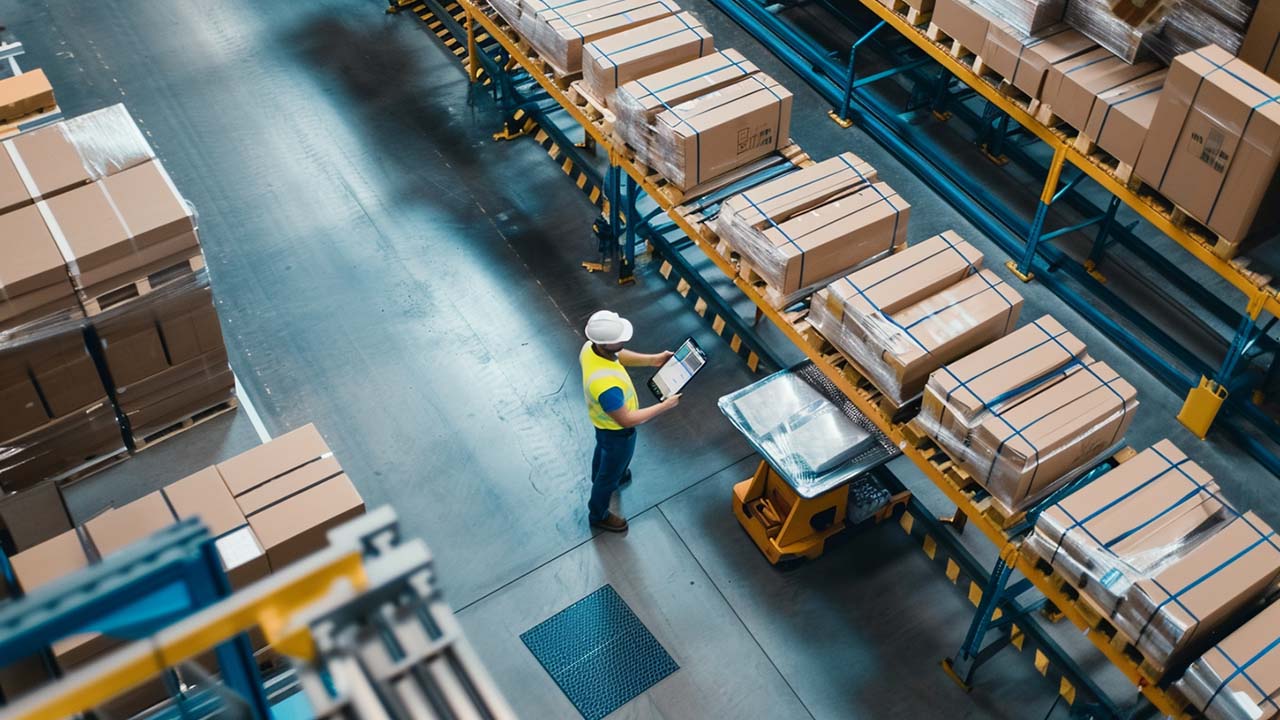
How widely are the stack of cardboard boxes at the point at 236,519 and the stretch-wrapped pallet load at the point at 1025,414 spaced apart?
139 inches

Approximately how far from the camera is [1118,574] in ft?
20.3

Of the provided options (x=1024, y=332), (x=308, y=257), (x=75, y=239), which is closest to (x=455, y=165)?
(x=308, y=257)

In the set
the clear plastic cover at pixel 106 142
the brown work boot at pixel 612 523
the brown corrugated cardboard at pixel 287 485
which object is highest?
the clear plastic cover at pixel 106 142

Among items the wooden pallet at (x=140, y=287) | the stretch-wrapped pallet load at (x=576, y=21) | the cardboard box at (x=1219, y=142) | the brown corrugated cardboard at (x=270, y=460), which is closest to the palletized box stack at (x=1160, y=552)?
the cardboard box at (x=1219, y=142)

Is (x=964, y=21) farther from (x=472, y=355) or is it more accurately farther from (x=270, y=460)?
(x=270, y=460)

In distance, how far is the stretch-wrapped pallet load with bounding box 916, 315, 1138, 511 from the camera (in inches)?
263

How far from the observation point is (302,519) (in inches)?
273

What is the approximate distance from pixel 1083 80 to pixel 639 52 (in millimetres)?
3320

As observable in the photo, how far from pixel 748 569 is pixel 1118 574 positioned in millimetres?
2530

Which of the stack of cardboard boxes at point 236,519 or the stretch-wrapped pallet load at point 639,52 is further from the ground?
the stretch-wrapped pallet load at point 639,52

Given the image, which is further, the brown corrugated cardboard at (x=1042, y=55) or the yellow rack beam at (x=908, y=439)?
the brown corrugated cardboard at (x=1042, y=55)

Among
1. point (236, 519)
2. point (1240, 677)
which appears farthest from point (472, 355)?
point (1240, 677)

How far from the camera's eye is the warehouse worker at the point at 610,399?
720 cm

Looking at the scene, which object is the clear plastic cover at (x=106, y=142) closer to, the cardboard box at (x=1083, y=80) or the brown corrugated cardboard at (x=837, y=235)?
→ the brown corrugated cardboard at (x=837, y=235)
